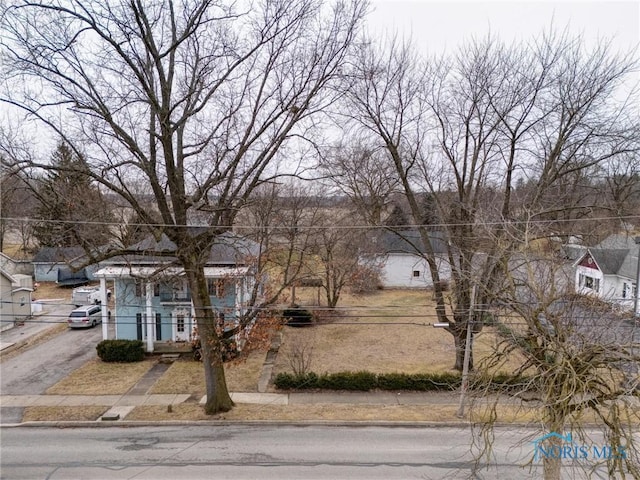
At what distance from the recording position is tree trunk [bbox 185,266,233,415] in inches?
539

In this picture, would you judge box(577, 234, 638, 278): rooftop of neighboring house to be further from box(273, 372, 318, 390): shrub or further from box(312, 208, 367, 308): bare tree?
box(273, 372, 318, 390): shrub

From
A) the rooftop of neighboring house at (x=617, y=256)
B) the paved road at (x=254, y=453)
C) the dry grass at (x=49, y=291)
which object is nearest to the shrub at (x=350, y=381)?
the paved road at (x=254, y=453)

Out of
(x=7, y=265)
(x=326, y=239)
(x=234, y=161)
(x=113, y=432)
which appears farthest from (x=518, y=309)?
(x=7, y=265)

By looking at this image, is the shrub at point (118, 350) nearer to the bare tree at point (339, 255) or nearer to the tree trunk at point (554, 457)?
the bare tree at point (339, 255)

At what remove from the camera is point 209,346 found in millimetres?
13883

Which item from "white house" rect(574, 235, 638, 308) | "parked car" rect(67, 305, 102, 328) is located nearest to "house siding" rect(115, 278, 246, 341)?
"parked car" rect(67, 305, 102, 328)

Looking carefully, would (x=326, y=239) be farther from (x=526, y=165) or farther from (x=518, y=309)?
(x=518, y=309)

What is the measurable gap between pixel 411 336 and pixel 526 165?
448 inches

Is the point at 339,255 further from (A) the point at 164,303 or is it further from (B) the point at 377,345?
(A) the point at 164,303

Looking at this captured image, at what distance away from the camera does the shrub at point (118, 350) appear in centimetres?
1948

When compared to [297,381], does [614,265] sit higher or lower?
higher

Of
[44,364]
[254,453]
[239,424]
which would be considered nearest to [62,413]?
[239,424]

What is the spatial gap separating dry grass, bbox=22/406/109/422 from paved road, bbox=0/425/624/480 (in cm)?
68

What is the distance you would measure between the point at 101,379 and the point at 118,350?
84.3 inches
